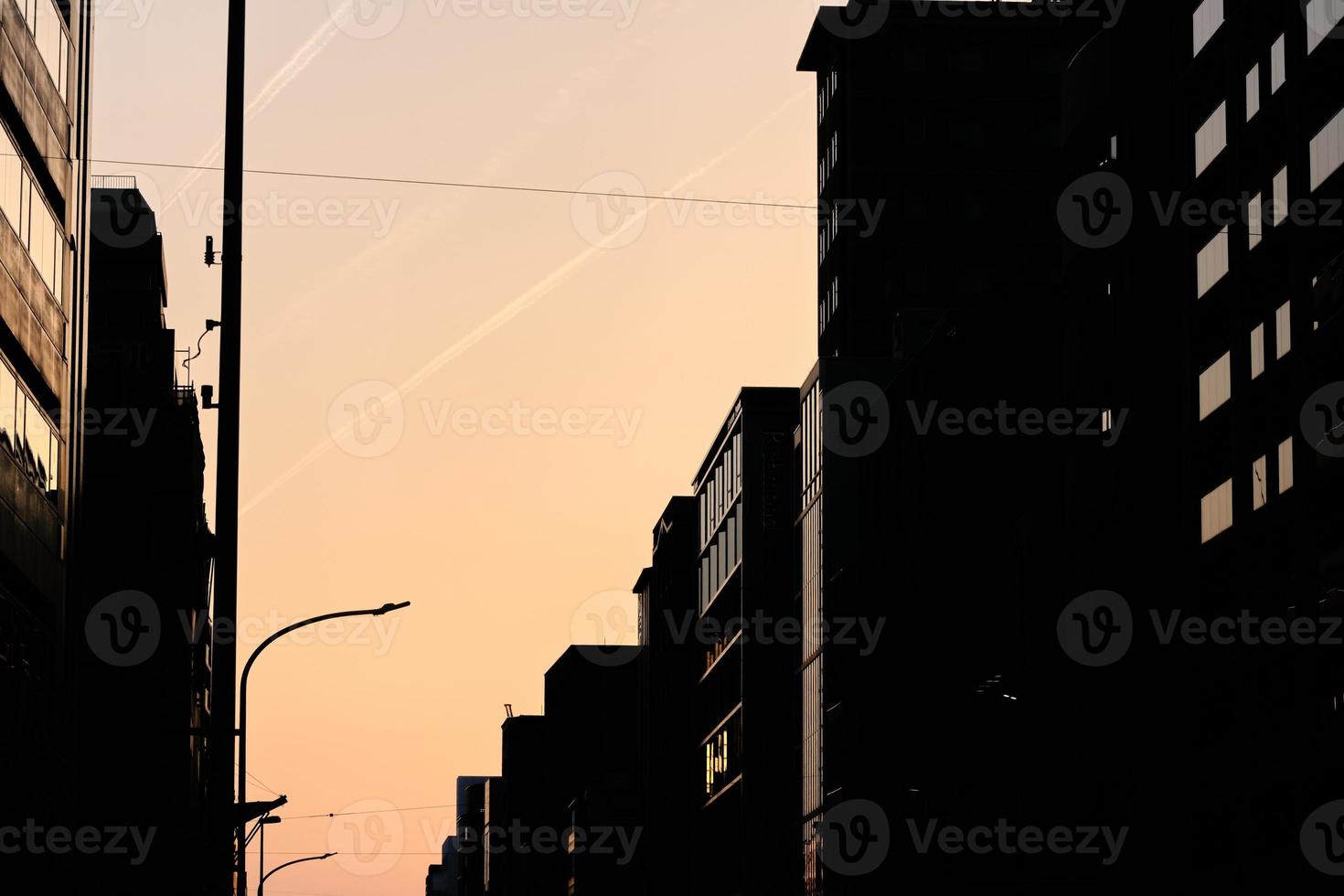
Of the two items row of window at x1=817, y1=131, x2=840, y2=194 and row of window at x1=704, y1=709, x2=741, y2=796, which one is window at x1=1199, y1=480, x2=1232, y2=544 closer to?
row of window at x1=704, y1=709, x2=741, y2=796

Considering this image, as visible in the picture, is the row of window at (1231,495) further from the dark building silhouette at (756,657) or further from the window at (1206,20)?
the dark building silhouette at (756,657)

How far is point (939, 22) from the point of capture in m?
114

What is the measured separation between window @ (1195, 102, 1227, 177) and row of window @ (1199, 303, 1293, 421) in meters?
5.26

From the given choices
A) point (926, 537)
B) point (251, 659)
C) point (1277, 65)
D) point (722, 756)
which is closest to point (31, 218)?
point (251, 659)

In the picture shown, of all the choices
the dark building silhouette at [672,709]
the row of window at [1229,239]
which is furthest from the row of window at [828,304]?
Result: the row of window at [1229,239]

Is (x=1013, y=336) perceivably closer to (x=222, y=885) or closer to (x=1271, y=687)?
(x=1271, y=687)

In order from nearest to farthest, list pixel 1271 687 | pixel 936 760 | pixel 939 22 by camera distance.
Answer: pixel 1271 687 < pixel 936 760 < pixel 939 22

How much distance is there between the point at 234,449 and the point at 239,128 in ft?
11.9

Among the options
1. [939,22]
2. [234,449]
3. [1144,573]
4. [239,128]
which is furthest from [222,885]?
[939,22]

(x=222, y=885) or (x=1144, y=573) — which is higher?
(x=1144, y=573)

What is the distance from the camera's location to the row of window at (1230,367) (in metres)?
44.4

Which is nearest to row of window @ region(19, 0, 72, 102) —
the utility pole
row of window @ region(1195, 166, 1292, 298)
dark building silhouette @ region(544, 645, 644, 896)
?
the utility pole

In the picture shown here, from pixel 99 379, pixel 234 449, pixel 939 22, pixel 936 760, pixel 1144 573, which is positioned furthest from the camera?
pixel 939 22

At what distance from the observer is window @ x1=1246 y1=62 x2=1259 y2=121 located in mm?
46500
